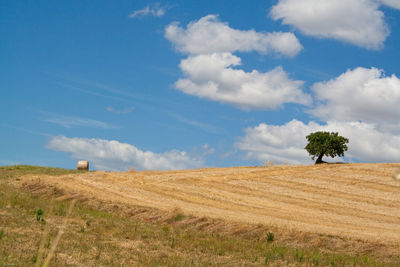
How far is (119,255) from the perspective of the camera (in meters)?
12.6

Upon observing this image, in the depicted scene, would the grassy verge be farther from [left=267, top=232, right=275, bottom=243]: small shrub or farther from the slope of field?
the slope of field

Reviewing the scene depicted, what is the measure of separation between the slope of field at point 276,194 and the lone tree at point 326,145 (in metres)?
6.59

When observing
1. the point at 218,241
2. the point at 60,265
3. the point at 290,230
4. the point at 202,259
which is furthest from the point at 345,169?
the point at 60,265

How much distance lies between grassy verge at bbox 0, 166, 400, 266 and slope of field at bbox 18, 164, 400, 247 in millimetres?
2565

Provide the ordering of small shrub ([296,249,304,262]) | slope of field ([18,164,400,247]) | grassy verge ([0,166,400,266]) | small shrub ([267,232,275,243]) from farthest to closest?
slope of field ([18,164,400,247]), small shrub ([267,232,275,243]), small shrub ([296,249,304,262]), grassy verge ([0,166,400,266])

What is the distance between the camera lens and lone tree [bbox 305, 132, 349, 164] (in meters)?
47.2

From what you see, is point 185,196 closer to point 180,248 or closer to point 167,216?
point 167,216

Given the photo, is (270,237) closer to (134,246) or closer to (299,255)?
(299,255)

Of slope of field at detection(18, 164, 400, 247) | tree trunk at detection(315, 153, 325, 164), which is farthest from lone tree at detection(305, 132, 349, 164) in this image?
slope of field at detection(18, 164, 400, 247)

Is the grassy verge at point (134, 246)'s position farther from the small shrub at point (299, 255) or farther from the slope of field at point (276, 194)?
the slope of field at point (276, 194)

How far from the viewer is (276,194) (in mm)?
29047

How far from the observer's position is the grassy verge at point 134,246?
12.0 meters

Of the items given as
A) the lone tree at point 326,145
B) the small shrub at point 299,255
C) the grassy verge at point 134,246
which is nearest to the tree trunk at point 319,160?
the lone tree at point 326,145

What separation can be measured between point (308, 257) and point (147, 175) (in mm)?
22073
